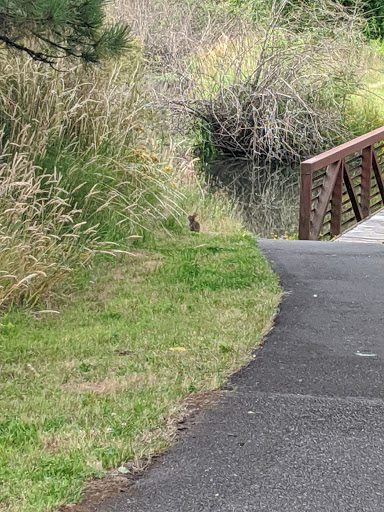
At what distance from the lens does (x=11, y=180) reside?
21.0ft

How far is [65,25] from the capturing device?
15.1 ft

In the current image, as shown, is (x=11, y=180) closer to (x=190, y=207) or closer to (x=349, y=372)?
(x=349, y=372)

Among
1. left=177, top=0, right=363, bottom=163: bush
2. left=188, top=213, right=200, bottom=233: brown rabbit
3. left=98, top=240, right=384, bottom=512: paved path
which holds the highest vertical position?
left=177, top=0, right=363, bottom=163: bush

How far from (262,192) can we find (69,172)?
9953 millimetres

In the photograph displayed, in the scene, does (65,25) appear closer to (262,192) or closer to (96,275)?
(96,275)

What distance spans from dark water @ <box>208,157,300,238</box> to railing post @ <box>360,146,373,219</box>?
49.1 inches

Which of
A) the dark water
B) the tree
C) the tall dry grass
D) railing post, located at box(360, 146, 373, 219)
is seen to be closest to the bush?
the dark water

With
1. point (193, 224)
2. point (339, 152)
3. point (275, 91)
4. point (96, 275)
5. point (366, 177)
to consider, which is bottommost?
point (96, 275)

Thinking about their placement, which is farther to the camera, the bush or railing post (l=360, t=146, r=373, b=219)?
the bush

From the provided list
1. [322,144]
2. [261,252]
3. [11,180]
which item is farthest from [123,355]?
[322,144]

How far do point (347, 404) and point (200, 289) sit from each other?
91.5 inches

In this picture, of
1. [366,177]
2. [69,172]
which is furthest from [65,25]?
[366,177]

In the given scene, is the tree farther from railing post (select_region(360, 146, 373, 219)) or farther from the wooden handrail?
railing post (select_region(360, 146, 373, 219))

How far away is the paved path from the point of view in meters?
3.36
